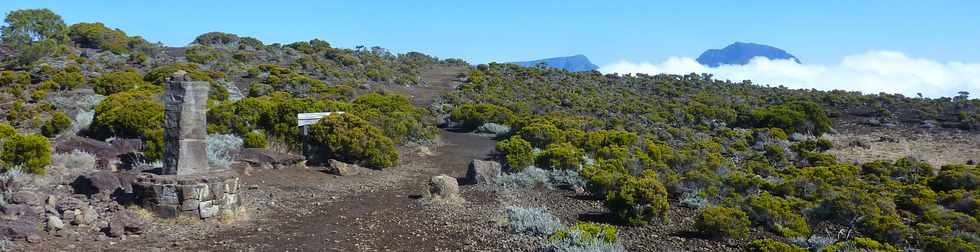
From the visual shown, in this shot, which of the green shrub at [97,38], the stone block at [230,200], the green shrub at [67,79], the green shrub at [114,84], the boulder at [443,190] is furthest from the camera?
the green shrub at [97,38]

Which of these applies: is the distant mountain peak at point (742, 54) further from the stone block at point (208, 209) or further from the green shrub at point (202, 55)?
the stone block at point (208, 209)

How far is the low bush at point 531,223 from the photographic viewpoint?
28.9 ft

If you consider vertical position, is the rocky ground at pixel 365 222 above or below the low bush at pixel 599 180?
below

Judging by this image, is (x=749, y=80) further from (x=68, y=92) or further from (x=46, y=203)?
(x=46, y=203)

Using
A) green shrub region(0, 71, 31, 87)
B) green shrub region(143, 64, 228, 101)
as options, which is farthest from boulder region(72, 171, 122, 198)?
green shrub region(0, 71, 31, 87)

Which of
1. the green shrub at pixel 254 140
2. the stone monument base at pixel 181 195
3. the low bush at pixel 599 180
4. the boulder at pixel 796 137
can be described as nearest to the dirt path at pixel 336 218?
the stone monument base at pixel 181 195

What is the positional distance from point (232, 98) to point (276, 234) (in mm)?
19447

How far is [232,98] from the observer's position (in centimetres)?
2583

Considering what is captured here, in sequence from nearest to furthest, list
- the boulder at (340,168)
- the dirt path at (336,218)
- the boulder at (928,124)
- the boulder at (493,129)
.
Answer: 1. the dirt path at (336,218)
2. the boulder at (340,168)
3. the boulder at (493,129)
4. the boulder at (928,124)

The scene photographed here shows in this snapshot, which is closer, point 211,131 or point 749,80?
point 211,131

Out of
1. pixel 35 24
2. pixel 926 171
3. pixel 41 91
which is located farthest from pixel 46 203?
pixel 35 24

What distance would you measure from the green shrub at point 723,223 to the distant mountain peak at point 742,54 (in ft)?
502

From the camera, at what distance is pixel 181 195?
26.9ft

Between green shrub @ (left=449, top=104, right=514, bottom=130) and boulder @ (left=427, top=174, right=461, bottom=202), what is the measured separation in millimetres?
14642
